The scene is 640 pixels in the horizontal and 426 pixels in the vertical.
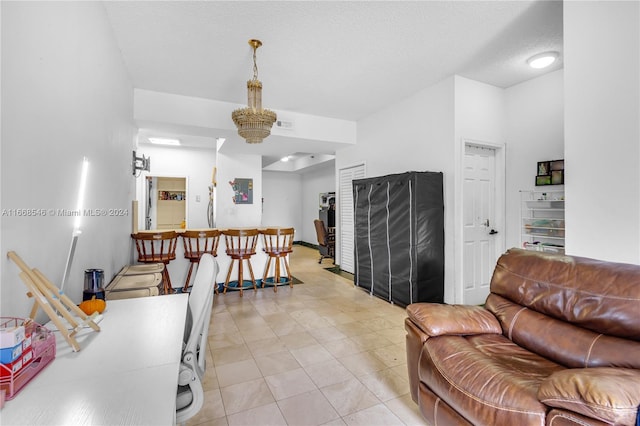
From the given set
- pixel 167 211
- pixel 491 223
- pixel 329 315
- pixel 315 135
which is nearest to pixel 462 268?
pixel 491 223

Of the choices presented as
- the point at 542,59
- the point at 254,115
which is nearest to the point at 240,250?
the point at 254,115

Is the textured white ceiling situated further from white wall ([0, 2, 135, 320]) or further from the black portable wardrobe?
the black portable wardrobe

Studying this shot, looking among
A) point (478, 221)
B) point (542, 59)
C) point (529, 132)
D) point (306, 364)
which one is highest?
point (542, 59)

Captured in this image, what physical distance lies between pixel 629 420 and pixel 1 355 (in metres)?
1.99

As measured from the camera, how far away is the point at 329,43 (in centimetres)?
298

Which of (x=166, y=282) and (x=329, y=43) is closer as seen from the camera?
(x=329, y=43)

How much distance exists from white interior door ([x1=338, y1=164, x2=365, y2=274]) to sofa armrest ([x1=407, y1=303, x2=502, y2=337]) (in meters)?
3.75

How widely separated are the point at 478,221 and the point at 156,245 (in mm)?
4401

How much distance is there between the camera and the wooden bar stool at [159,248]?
12.9ft

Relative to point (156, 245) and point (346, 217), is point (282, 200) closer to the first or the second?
point (346, 217)

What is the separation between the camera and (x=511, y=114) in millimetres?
4012

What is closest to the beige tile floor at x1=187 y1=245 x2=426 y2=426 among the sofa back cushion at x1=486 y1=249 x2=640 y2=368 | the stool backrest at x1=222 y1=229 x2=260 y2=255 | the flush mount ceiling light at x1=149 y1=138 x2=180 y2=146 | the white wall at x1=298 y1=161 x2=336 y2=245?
the stool backrest at x1=222 y1=229 x2=260 y2=255

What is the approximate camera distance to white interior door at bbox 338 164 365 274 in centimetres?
577

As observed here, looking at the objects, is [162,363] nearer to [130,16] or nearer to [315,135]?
[130,16]
